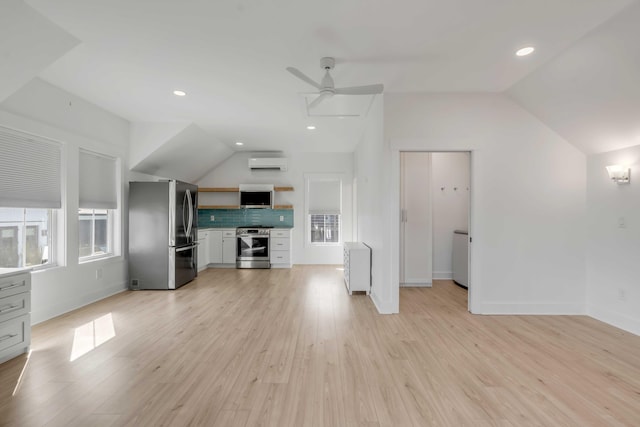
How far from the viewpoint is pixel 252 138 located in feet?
19.1

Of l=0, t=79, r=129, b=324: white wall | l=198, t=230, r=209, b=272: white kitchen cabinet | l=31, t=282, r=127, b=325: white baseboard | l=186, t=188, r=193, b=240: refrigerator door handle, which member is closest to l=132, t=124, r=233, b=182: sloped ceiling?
l=0, t=79, r=129, b=324: white wall

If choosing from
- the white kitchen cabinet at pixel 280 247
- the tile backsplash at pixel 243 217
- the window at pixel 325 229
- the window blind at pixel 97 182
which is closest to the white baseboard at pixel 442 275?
the window at pixel 325 229

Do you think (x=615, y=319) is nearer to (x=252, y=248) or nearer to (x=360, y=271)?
(x=360, y=271)

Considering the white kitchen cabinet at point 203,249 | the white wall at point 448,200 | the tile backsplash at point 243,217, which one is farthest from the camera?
the tile backsplash at point 243,217

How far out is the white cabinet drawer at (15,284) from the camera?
92.7 inches

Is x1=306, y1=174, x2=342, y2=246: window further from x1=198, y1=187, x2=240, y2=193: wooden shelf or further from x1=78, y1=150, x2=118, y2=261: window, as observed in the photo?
x1=78, y1=150, x2=118, y2=261: window

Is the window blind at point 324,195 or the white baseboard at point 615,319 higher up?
the window blind at point 324,195

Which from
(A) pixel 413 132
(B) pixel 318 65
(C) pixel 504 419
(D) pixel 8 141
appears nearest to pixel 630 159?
(A) pixel 413 132

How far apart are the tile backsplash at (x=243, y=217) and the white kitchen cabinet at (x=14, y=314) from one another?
14.7 feet

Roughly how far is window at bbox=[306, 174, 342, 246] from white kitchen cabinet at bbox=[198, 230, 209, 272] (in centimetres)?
239

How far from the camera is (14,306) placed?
2430 millimetres

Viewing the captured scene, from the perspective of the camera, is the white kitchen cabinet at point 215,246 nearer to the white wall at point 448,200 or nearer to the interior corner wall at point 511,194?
the interior corner wall at point 511,194

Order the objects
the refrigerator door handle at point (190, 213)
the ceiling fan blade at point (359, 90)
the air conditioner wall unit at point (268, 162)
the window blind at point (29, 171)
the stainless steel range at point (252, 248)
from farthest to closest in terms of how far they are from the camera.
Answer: the air conditioner wall unit at point (268, 162) < the stainless steel range at point (252, 248) < the refrigerator door handle at point (190, 213) < the window blind at point (29, 171) < the ceiling fan blade at point (359, 90)

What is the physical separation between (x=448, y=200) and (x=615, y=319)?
8.88 ft
